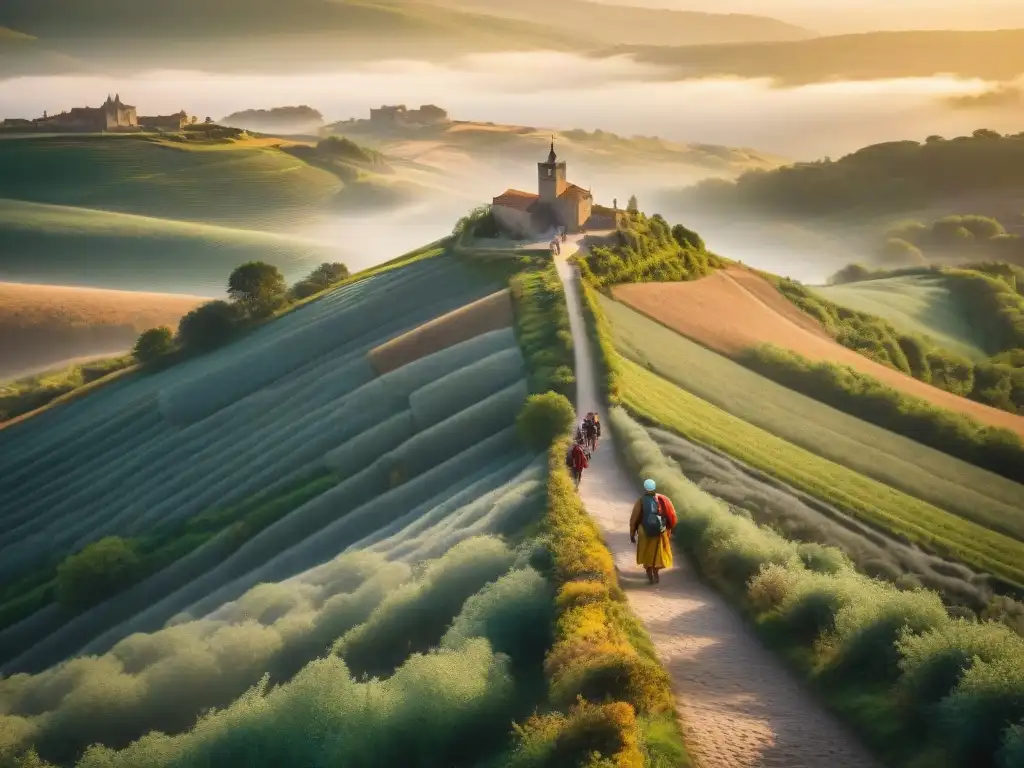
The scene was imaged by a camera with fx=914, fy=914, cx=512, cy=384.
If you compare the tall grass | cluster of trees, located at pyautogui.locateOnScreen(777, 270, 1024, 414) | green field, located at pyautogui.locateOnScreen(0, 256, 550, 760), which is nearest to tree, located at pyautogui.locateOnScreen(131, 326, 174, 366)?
green field, located at pyautogui.locateOnScreen(0, 256, 550, 760)

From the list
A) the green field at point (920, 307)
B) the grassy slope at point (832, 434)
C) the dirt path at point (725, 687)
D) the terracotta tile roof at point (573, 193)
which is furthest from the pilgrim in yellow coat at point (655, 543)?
the green field at point (920, 307)

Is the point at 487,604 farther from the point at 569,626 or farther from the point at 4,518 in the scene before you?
the point at 4,518

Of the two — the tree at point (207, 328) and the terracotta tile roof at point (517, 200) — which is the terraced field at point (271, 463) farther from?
the terracotta tile roof at point (517, 200)

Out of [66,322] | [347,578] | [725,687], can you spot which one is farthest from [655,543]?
[66,322]

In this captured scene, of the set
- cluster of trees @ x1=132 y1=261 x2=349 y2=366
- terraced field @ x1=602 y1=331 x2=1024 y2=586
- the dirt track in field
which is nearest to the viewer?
terraced field @ x1=602 y1=331 x2=1024 y2=586

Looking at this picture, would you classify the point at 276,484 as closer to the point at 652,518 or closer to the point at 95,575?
the point at 95,575

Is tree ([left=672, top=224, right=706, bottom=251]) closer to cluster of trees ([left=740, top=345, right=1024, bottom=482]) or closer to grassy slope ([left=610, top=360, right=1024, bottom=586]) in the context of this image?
cluster of trees ([left=740, top=345, right=1024, bottom=482])
